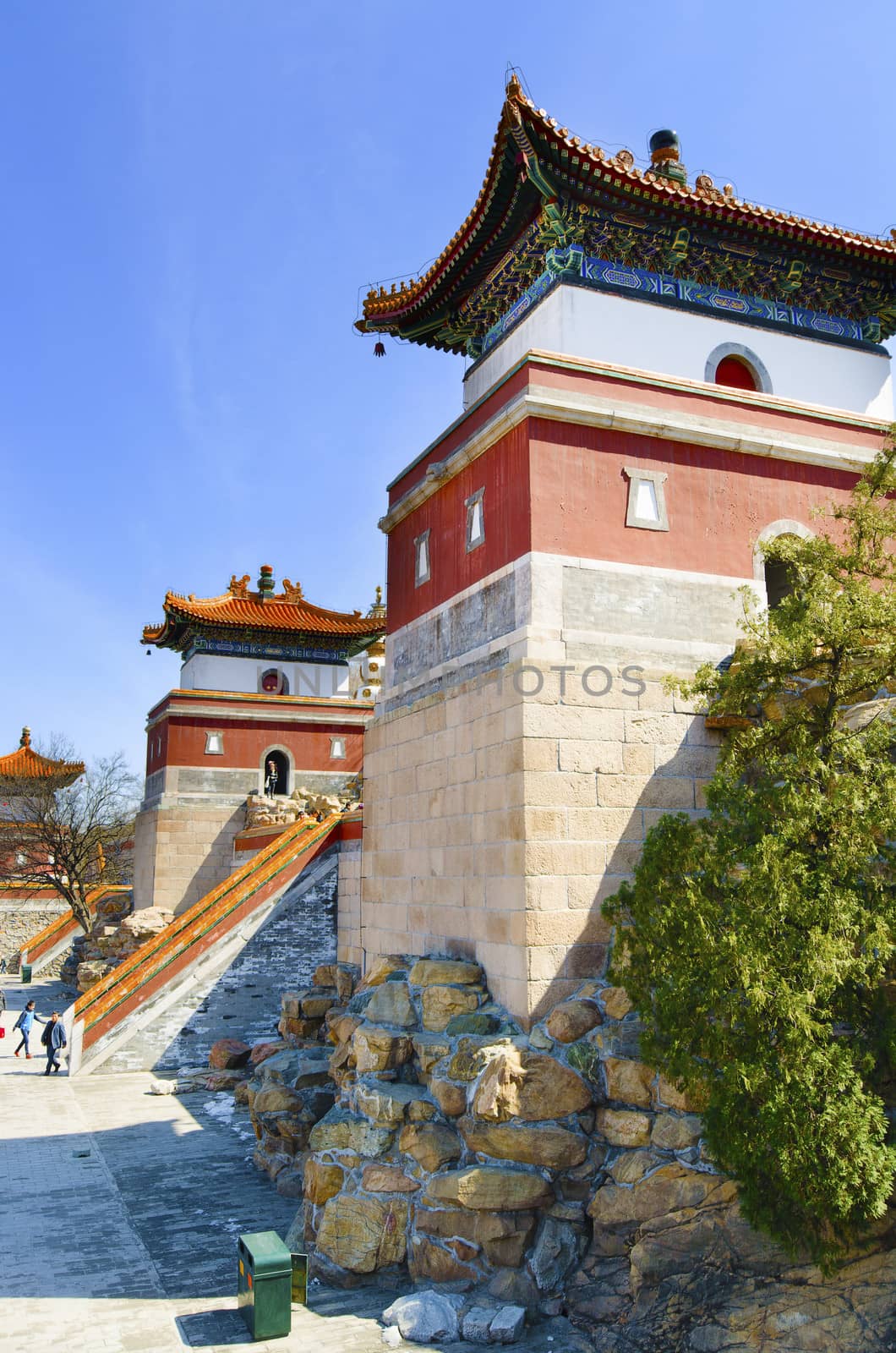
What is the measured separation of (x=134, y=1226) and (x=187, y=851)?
15.7m

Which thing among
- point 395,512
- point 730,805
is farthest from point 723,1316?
point 395,512

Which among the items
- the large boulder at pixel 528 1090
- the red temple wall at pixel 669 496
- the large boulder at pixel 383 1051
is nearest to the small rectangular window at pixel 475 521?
the red temple wall at pixel 669 496

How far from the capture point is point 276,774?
27.2m

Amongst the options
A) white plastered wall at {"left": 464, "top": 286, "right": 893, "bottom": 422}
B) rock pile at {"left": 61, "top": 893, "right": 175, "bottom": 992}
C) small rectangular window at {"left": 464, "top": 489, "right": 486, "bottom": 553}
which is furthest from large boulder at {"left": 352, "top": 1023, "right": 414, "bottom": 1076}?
rock pile at {"left": 61, "top": 893, "right": 175, "bottom": 992}

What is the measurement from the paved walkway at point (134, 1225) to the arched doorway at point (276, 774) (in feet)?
38.2

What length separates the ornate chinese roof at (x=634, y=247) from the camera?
407 inches

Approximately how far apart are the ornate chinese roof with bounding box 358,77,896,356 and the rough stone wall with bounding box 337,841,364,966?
8.58 m

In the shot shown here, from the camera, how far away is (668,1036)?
7.43 meters

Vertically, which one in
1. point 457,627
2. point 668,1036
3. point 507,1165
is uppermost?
point 457,627

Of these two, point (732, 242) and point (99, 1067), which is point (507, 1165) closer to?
point (732, 242)

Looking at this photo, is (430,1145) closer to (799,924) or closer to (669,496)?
(799,924)

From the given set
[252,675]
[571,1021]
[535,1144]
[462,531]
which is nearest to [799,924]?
[571,1021]

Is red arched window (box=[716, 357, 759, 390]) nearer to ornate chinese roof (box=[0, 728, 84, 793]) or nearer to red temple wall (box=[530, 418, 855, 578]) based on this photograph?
red temple wall (box=[530, 418, 855, 578])

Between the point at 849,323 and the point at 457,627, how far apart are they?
618cm
